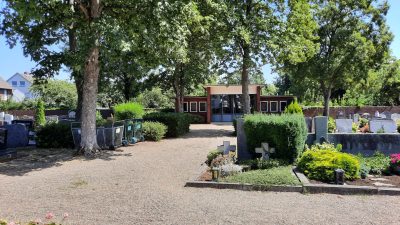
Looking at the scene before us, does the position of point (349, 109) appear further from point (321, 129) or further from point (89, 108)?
point (89, 108)

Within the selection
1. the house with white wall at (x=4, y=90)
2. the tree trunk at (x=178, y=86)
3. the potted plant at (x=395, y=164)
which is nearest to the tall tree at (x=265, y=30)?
the tree trunk at (x=178, y=86)

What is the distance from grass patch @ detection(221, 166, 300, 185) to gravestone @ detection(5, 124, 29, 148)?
31.6 ft

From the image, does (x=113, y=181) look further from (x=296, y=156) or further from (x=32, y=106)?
(x=32, y=106)

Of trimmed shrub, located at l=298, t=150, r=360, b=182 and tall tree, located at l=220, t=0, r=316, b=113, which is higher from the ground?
tall tree, located at l=220, t=0, r=316, b=113

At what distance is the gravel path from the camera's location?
5676 millimetres

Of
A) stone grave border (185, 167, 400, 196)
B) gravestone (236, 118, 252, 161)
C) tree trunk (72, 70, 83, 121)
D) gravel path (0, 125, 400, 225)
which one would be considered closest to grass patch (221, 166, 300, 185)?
stone grave border (185, 167, 400, 196)

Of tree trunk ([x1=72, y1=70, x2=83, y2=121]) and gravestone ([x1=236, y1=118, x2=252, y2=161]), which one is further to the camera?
tree trunk ([x1=72, y1=70, x2=83, y2=121])

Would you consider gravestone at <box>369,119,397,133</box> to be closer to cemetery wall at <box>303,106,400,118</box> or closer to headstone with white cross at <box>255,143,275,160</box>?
headstone with white cross at <box>255,143,275,160</box>

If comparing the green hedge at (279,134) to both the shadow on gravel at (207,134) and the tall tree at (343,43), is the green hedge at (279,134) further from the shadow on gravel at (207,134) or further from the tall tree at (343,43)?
the tall tree at (343,43)

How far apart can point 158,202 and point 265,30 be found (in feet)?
52.9

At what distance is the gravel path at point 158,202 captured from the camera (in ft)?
18.6

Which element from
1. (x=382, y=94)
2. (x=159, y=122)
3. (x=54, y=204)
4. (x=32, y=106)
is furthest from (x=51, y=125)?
(x=382, y=94)

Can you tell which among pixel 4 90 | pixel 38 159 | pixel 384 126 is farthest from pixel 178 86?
pixel 4 90

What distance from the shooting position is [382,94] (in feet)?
146
